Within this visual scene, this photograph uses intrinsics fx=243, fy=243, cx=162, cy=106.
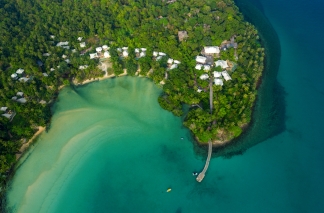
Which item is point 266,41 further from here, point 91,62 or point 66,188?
point 66,188

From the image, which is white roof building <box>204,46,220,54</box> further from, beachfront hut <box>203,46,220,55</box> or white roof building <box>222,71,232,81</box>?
white roof building <box>222,71,232,81</box>

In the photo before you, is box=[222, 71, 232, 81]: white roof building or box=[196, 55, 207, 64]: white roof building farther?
box=[196, 55, 207, 64]: white roof building

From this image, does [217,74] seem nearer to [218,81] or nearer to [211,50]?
[218,81]

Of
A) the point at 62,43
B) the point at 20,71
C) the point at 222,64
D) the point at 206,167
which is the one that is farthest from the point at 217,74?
the point at 20,71

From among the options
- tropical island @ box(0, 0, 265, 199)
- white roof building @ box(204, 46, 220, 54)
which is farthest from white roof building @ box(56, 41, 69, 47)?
white roof building @ box(204, 46, 220, 54)

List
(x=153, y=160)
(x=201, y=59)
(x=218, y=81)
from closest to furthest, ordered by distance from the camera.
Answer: (x=153, y=160) < (x=218, y=81) < (x=201, y=59)

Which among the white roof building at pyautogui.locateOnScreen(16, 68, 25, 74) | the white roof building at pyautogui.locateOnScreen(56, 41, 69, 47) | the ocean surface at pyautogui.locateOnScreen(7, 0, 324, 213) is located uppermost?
the white roof building at pyautogui.locateOnScreen(56, 41, 69, 47)
